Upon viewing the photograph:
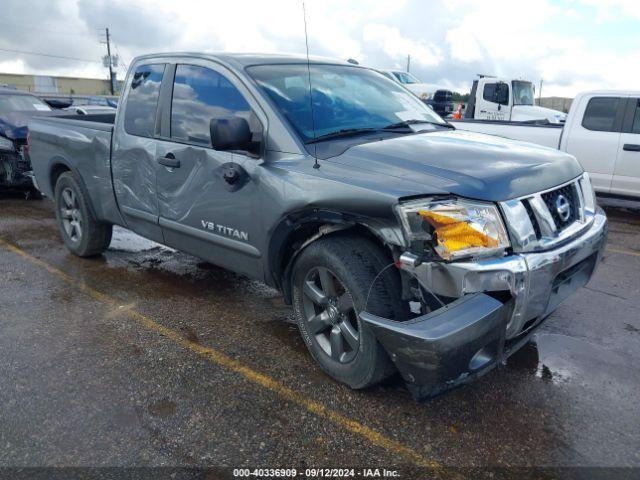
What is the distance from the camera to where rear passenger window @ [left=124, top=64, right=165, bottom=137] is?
4.23m

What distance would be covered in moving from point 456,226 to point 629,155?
245 inches

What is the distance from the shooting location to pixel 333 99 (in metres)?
3.62

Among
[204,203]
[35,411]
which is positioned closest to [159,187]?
[204,203]

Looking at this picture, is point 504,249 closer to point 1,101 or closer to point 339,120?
point 339,120

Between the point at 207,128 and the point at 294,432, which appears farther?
the point at 207,128

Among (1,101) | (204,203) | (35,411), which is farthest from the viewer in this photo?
(1,101)

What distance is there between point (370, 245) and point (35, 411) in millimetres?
1959

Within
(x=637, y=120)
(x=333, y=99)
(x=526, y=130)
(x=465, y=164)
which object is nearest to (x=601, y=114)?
(x=637, y=120)

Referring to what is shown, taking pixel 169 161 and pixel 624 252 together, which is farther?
pixel 624 252

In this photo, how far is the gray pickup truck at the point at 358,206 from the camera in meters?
2.49

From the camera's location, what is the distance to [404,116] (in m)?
3.82

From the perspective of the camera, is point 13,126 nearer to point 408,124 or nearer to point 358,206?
point 408,124

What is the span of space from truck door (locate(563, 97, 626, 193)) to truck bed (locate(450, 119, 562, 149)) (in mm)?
234

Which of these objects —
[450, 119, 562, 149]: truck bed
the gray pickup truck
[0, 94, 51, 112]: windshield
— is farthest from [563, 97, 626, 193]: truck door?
[0, 94, 51, 112]: windshield
